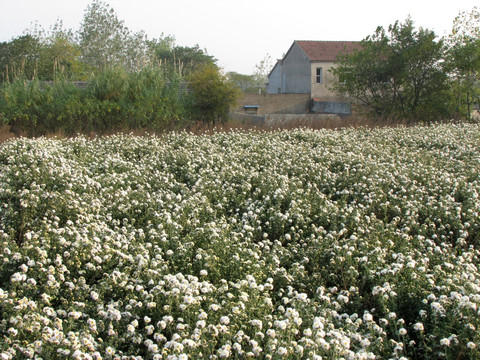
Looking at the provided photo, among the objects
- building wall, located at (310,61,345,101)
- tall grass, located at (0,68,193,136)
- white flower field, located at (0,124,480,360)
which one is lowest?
white flower field, located at (0,124,480,360)

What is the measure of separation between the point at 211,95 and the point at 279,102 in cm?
1812

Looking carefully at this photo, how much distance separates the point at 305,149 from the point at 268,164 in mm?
1520

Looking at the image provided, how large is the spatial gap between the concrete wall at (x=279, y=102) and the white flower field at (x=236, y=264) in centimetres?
2344

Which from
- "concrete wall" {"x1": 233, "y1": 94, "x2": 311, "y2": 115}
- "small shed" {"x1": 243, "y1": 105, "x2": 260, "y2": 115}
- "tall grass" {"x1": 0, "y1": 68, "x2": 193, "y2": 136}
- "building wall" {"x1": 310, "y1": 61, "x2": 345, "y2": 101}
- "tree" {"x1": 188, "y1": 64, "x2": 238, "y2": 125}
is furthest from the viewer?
"building wall" {"x1": 310, "y1": 61, "x2": 345, "y2": 101}

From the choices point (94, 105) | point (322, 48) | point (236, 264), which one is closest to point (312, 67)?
point (322, 48)

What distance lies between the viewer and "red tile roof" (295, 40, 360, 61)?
39.4 metres

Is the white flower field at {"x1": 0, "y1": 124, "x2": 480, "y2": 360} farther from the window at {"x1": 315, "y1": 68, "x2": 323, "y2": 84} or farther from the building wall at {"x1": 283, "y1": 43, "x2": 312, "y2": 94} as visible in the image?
the building wall at {"x1": 283, "y1": 43, "x2": 312, "y2": 94}

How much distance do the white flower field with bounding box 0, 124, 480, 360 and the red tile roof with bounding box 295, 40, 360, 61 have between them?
3346 cm

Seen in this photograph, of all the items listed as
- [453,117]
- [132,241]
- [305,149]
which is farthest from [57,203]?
[453,117]

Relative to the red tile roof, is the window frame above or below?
below

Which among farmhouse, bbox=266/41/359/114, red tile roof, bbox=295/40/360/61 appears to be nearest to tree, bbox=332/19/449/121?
farmhouse, bbox=266/41/359/114

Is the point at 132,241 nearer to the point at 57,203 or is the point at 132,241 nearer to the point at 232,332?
the point at 57,203

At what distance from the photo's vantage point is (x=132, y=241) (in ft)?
14.5

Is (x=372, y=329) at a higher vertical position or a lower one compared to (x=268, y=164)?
lower
